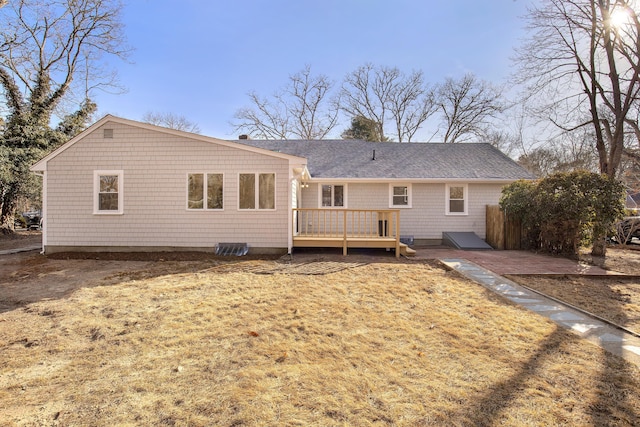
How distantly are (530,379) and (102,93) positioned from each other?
25.4 meters

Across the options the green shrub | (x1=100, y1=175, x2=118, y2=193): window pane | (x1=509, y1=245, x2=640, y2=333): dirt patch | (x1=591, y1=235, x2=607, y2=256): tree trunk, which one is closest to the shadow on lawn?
(x1=509, y1=245, x2=640, y2=333): dirt patch

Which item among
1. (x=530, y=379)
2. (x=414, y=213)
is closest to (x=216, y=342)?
(x=530, y=379)

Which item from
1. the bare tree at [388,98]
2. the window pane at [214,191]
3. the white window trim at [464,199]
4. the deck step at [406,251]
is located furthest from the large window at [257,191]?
the bare tree at [388,98]

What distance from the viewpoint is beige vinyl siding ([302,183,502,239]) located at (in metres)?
12.3

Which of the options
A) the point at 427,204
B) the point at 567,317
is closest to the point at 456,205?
the point at 427,204

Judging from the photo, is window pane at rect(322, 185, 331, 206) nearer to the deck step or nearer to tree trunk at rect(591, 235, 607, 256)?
Result: the deck step

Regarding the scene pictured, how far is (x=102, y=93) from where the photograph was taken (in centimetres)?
2008

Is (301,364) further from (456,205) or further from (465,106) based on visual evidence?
(465,106)

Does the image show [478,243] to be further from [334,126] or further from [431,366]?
[334,126]

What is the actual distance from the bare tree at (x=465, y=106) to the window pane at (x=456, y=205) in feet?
56.5

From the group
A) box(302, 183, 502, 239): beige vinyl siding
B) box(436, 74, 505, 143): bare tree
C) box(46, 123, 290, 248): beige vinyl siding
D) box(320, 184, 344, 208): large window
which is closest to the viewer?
box(46, 123, 290, 248): beige vinyl siding

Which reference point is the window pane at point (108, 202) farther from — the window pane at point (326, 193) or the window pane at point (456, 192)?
the window pane at point (456, 192)

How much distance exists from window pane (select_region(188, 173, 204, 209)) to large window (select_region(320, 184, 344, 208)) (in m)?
4.70

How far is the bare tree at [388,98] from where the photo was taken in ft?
92.2
